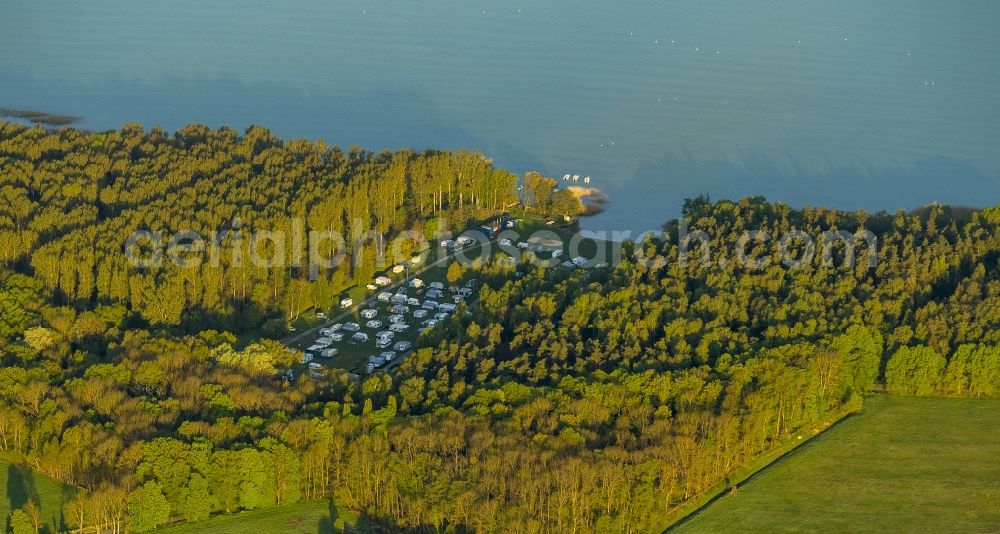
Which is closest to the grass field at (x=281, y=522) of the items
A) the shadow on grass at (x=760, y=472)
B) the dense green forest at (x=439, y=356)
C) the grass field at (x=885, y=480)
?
the dense green forest at (x=439, y=356)

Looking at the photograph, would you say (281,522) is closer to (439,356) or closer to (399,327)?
(439,356)

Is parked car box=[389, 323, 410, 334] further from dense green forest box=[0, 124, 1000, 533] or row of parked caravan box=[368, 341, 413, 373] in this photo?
dense green forest box=[0, 124, 1000, 533]

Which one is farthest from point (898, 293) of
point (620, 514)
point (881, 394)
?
point (620, 514)

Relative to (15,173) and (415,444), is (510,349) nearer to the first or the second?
(415,444)

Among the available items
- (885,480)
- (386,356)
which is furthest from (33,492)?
(885,480)

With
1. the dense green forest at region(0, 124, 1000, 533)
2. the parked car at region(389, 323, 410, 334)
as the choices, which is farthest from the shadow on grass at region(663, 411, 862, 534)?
the parked car at region(389, 323, 410, 334)

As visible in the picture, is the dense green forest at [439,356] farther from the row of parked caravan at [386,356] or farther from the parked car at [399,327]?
→ the parked car at [399,327]
